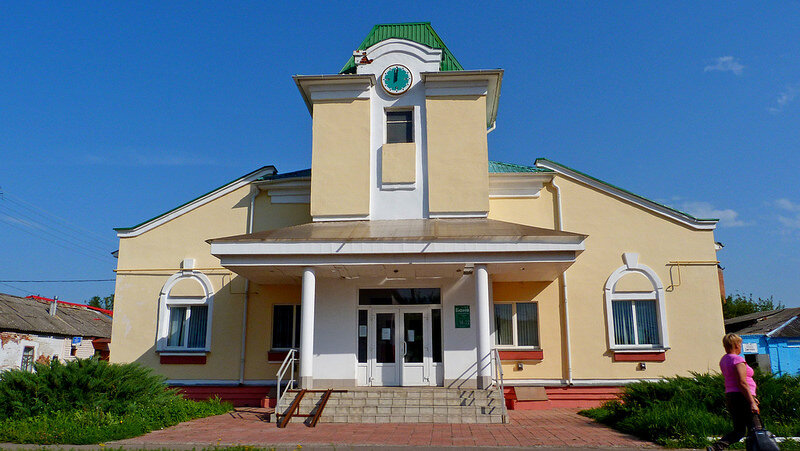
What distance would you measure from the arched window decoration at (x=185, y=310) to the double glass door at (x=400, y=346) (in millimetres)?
4915

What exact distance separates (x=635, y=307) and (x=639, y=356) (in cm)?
125

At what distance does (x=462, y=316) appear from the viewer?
13781mm

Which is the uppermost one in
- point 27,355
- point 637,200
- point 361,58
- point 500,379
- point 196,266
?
point 361,58

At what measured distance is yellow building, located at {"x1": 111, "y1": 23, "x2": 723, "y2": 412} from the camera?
543 inches

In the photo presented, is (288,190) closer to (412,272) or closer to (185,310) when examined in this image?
(185,310)

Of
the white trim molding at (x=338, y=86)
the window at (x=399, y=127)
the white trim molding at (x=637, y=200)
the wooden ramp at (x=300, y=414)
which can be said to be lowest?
the wooden ramp at (x=300, y=414)

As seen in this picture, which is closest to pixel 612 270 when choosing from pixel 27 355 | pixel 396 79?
pixel 396 79

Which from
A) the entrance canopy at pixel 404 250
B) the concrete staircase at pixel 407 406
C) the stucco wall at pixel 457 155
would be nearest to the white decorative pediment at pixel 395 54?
the stucco wall at pixel 457 155

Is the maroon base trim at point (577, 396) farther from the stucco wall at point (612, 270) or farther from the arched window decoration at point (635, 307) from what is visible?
the arched window decoration at point (635, 307)

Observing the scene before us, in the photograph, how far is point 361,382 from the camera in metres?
13.8

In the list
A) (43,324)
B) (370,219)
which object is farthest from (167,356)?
(43,324)

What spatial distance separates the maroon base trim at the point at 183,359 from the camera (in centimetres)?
1548

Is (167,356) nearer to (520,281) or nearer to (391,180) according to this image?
(391,180)

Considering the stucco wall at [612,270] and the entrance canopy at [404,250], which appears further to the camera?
the stucco wall at [612,270]
